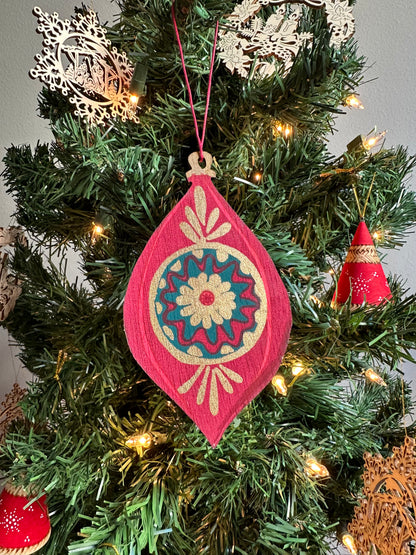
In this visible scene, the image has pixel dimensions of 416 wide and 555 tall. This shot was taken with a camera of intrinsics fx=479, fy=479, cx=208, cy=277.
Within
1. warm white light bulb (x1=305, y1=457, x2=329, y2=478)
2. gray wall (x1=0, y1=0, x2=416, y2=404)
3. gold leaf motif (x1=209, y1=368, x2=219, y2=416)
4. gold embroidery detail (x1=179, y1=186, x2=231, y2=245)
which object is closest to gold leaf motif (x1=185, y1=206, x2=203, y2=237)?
gold embroidery detail (x1=179, y1=186, x2=231, y2=245)

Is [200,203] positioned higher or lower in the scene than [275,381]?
higher

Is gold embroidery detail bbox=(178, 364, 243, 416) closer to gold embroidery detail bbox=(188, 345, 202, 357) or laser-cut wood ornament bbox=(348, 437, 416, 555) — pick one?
gold embroidery detail bbox=(188, 345, 202, 357)

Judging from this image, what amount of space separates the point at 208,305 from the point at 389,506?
0.61 feet

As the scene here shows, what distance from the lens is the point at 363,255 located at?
407 millimetres

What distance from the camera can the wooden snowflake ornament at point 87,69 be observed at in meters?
0.41

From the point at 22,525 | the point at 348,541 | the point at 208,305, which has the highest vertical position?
the point at 208,305

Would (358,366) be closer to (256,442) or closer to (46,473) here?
(256,442)

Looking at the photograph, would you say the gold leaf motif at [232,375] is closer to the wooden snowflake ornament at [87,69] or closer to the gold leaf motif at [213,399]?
the gold leaf motif at [213,399]

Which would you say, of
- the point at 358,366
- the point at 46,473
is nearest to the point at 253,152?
the point at 358,366

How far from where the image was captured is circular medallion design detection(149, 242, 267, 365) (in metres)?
0.31

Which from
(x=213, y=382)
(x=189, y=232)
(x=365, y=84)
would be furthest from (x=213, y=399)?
(x=365, y=84)

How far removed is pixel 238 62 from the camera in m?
0.39

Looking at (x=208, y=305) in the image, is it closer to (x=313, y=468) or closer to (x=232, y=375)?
(x=232, y=375)

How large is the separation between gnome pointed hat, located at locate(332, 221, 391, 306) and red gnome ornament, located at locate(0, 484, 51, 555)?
306 mm
